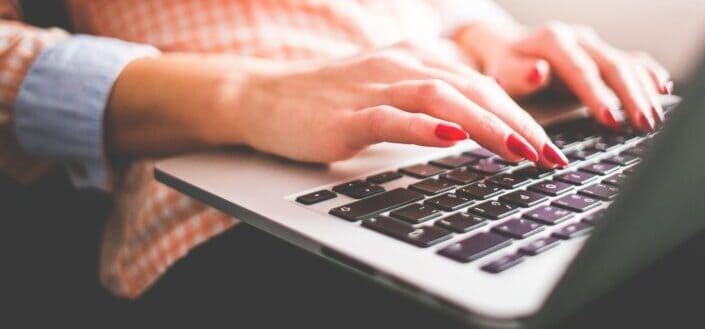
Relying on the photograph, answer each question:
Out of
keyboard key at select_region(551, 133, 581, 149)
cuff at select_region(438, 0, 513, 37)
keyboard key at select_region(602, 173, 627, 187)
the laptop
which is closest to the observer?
the laptop

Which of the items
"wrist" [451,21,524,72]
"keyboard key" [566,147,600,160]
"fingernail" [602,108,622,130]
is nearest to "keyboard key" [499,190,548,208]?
"keyboard key" [566,147,600,160]

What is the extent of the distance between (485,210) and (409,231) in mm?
59

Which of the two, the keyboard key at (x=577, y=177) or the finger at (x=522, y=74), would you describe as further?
the finger at (x=522, y=74)

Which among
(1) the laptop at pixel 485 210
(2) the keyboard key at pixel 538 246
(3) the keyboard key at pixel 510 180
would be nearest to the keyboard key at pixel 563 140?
(1) the laptop at pixel 485 210

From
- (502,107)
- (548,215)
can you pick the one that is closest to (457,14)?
(502,107)

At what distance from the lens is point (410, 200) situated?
1.39ft

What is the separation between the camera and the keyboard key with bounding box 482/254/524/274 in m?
0.32

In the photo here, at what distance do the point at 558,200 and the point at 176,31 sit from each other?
414 mm

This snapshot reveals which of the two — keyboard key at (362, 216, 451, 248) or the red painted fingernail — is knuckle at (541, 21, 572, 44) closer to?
the red painted fingernail

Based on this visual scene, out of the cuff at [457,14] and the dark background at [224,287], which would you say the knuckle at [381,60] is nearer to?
the dark background at [224,287]

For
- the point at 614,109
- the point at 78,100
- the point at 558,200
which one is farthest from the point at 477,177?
the point at 78,100

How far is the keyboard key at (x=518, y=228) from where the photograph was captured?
358mm

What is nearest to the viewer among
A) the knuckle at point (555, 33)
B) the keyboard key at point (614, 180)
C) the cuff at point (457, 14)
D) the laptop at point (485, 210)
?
the laptop at point (485, 210)

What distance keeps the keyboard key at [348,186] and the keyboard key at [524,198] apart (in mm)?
96
